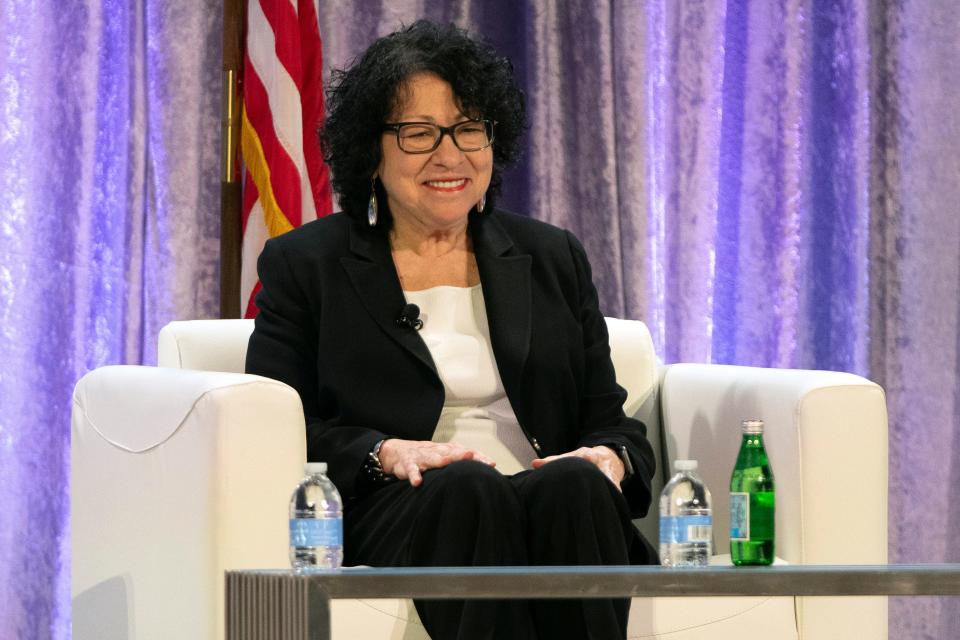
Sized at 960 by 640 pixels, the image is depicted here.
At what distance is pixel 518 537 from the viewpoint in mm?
1788

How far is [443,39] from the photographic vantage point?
2.29 metres

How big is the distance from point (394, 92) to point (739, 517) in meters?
1.00

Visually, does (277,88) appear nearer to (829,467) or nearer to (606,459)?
(606,459)

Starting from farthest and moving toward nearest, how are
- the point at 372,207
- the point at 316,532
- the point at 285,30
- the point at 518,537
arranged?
the point at 285,30 → the point at 372,207 → the point at 518,537 → the point at 316,532

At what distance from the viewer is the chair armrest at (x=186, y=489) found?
1781mm

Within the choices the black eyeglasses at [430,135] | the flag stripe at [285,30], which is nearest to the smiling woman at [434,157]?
the black eyeglasses at [430,135]

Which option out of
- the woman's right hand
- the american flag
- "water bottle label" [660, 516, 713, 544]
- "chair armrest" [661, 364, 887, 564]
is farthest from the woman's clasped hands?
the american flag

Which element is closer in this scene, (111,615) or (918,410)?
(111,615)

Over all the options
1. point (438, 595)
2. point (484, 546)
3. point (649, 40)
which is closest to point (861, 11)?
point (649, 40)

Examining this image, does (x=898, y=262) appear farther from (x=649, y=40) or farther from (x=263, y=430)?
(x=263, y=430)

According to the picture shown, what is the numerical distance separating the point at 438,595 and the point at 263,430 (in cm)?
54

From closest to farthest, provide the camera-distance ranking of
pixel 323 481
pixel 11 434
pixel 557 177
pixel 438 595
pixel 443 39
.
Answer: pixel 438 595 < pixel 323 481 < pixel 443 39 < pixel 11 434 < pixel 557 177

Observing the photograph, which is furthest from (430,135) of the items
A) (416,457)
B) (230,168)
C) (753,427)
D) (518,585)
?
(518,585)

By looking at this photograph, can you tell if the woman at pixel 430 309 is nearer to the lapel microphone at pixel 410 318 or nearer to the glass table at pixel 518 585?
the lapel microphone at pixel 410 318
